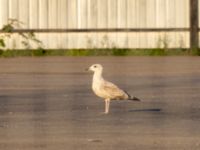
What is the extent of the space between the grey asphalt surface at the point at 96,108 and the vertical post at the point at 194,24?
3.29 meters

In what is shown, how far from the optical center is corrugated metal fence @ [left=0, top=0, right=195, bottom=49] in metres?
31.0

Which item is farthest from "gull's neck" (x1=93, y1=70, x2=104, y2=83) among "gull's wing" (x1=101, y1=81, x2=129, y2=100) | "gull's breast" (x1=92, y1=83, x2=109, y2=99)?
"gull's wing" (x1=101, y1=81, x2=129, y2=100)

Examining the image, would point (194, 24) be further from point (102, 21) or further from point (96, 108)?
point (96, 108)

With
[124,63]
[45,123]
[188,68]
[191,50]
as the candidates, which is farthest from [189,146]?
[191,50]

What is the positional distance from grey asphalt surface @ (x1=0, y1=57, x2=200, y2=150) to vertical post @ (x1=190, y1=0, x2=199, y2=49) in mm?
3293

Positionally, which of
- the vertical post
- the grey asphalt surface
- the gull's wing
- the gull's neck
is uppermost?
the vertical post

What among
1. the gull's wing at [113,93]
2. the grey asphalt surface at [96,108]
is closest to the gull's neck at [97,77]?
the gull's wing at [113,93]

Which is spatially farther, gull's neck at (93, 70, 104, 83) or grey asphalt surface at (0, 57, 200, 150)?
gull's neck at (93, 70, 104, 83)

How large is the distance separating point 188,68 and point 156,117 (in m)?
9.77

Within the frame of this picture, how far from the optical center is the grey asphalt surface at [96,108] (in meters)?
13.5

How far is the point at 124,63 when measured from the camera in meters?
27.5

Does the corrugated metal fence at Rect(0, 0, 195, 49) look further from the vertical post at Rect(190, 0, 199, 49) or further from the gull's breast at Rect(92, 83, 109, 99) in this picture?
the gull's breast at Rect(92, 83, 109, 99)

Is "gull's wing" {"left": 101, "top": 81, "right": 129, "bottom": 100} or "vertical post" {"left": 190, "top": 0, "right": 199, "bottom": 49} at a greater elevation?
"vertical post" {"left": 190, "top": 0, "right": 199, "bottom": 49}

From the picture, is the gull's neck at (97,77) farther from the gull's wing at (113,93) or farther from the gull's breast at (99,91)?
the gull's wing at (113,93)
